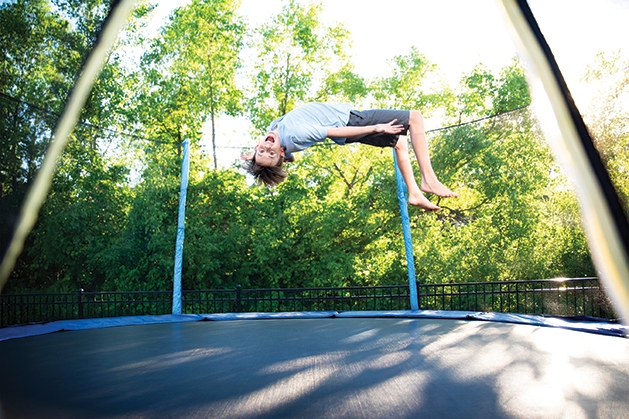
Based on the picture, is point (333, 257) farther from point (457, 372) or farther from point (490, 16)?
point (457, 372)

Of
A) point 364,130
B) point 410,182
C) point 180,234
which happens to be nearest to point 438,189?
point 410,182

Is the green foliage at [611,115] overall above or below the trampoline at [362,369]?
above

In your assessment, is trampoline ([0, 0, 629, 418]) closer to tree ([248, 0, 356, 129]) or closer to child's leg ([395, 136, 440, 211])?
child's leg ([395, 136, 440, 211])

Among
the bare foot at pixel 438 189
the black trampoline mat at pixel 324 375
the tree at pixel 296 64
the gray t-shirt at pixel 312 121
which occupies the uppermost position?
the tree at pixel 296 64

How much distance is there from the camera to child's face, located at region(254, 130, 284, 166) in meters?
2.88

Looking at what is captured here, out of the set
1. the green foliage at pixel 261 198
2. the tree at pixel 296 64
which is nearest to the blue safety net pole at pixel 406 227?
the green foliage at pixel 261 198

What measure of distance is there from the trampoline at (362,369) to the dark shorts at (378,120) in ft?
2.06

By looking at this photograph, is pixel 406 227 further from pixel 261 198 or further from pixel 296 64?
pixel 296 64

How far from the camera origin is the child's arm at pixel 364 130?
2.56m

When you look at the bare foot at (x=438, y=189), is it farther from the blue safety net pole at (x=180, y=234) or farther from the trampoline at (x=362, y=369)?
the blue safety net pole at (x=180, y=234)

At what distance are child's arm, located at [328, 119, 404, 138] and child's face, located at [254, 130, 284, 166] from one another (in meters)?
0.32

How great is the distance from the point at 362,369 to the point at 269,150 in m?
1.15

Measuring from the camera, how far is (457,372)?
261cm

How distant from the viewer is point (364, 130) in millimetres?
2625
